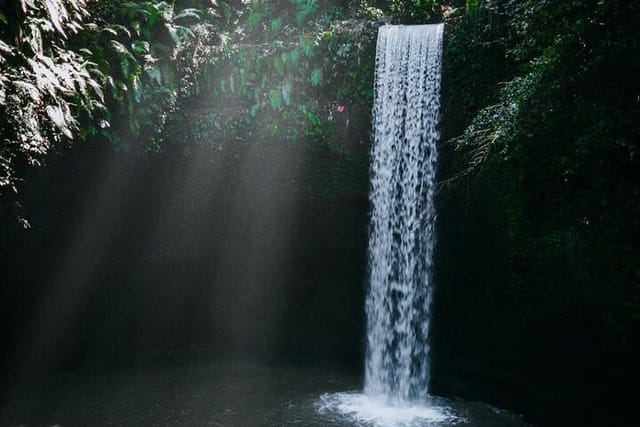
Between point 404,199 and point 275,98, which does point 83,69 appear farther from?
point 404,199

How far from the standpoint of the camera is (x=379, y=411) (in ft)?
27.6

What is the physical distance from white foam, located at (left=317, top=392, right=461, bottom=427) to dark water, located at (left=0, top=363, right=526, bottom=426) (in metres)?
0.02

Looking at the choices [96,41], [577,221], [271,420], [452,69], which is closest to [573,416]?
[577,221]

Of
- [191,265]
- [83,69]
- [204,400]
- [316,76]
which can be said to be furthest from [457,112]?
[204,400]

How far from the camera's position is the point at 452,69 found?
9.43 meters

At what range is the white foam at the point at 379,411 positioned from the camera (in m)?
7.93

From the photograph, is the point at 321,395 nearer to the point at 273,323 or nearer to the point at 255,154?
the point at 273,323

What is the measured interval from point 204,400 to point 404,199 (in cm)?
471

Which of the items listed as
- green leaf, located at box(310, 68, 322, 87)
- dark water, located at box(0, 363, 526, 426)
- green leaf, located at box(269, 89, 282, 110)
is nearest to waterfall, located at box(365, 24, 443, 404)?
dark water, located at box(0, 363, 526, 426)

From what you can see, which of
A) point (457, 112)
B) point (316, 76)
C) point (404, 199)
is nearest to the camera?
point (457, 112)

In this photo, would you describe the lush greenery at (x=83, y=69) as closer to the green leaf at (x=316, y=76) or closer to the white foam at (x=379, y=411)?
the green leaf at (x=316, y=76)

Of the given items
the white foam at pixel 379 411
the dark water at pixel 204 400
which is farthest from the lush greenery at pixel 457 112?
the dark water at pixel 204 400

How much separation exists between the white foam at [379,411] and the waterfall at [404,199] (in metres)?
0.51

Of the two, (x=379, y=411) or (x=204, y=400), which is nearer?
(x=379, y=411)
